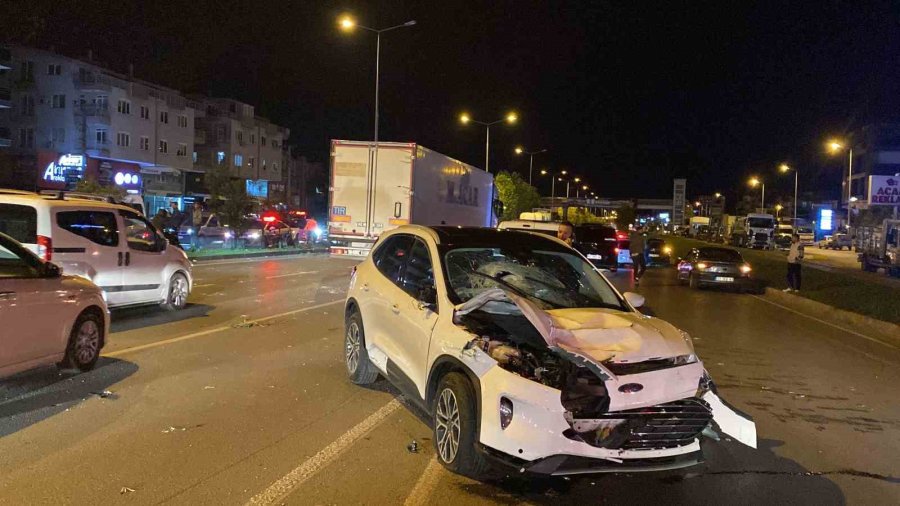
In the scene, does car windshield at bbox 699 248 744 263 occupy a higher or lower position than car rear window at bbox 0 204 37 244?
lower

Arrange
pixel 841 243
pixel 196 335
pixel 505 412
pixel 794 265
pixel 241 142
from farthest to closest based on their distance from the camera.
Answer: pixel 241 142 → pixel 841 243 → pixel 794 265 → pixel 196 335 → pixel 505 412

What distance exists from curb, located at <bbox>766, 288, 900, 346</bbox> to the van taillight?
14036mm

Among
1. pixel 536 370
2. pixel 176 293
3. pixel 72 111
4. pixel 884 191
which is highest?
pixel 72 111

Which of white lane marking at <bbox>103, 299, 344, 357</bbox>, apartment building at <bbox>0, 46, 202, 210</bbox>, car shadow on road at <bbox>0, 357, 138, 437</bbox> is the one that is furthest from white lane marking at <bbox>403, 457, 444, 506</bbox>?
apartment building at <bbox>0, 46, 202, 210</bbox>

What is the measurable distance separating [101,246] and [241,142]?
61223mm

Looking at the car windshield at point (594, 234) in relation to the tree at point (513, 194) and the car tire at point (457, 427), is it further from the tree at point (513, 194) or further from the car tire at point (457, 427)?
the tree at point (513, 194)

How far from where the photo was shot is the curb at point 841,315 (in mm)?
13990

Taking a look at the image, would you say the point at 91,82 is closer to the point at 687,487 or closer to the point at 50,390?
the point at 50,390

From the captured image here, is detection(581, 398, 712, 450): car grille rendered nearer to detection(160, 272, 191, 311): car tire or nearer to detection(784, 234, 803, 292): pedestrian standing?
detection(160, 272, 191, 311): car tire

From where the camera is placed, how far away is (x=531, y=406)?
4.50 m

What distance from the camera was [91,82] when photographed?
168ft

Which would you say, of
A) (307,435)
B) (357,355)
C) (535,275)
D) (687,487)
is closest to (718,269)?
(535,275)

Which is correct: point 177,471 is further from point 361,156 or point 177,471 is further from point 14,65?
Result: point 14,65

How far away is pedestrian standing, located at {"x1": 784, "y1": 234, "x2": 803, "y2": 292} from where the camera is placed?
20453 millimetres
